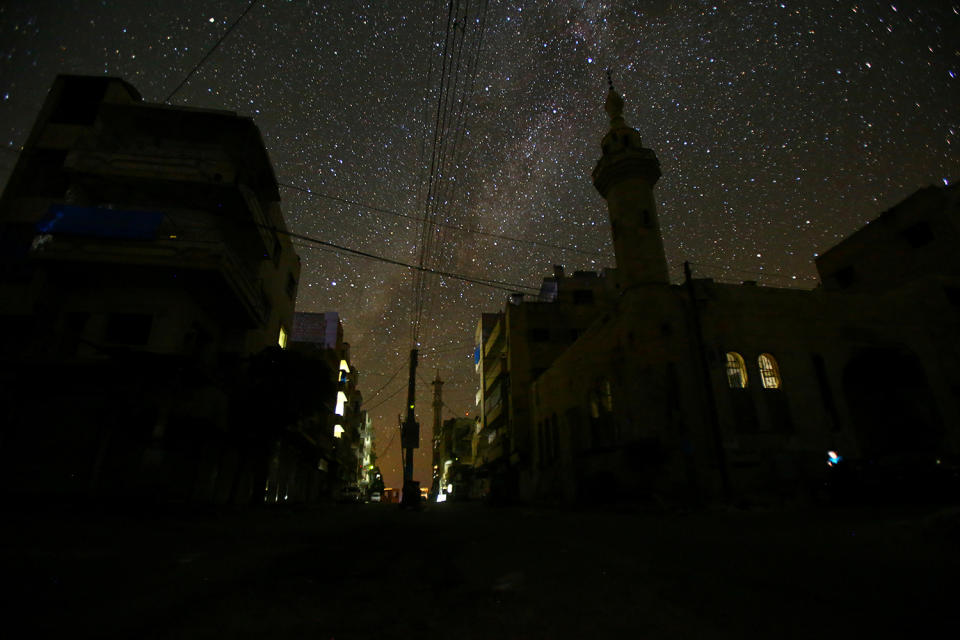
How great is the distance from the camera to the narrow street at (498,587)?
317 cm

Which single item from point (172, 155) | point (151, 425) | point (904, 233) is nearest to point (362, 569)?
point (151, 425)

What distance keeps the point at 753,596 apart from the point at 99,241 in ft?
75.3

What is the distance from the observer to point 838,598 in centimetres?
373

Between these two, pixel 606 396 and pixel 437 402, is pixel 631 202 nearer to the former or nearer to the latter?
pixel 606 396

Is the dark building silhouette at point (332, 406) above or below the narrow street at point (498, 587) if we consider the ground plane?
above

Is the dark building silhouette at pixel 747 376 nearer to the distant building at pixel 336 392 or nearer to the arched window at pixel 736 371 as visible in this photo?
the arched window at pixel 736 371

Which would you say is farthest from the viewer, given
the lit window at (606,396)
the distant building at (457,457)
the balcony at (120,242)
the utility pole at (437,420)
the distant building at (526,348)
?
the utility pole at (437,420)

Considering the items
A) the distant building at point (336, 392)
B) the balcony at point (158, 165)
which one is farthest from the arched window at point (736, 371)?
the distant building at point (336, 392)

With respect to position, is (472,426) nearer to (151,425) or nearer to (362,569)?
(151,425)

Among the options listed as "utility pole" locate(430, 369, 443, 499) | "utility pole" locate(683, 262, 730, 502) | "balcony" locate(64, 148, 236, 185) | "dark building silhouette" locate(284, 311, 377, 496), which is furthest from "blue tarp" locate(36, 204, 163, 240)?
"utility pole" locate(430, 369, 443, 499)

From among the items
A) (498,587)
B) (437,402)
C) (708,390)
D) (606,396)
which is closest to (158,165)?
(498,587)

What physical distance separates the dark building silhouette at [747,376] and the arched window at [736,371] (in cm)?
4

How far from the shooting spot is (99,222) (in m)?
17.5

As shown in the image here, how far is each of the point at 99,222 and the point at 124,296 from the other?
302cm
